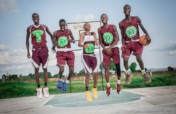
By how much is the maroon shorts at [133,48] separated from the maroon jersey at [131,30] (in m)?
0.13

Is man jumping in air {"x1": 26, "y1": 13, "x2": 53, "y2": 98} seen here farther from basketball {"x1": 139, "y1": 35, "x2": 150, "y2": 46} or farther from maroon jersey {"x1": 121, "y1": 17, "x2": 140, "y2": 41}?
basketball {"x1": 139, "y1": 35, "x2": 150, "y2": 46}

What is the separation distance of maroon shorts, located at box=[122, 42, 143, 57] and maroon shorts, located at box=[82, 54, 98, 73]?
0.81 meters

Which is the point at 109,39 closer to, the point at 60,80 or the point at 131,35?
the point at 131,35

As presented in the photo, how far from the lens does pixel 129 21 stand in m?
5.84

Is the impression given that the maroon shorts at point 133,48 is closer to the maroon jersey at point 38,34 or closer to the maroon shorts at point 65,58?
the maroon shorts at point 65,58

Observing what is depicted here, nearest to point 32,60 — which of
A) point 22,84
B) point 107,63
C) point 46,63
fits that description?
point 46,63

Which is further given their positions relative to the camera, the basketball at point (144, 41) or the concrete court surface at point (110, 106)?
the basketball at point (144, 41)

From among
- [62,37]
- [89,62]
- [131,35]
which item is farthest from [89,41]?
[131,35]

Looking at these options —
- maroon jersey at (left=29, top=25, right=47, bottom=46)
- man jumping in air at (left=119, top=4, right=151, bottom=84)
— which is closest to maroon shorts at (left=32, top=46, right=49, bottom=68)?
maroon jersey at (left=29, top=25, right=47, bottom=46)

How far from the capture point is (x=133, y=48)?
586 centimetres

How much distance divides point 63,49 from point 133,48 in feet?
5.60

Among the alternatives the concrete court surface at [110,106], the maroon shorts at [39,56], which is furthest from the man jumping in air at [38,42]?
the concrete court surface at [110,106]

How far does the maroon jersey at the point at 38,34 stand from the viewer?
5.99 metres

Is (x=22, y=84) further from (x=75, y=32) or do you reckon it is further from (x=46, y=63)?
(x=46, y=63)
